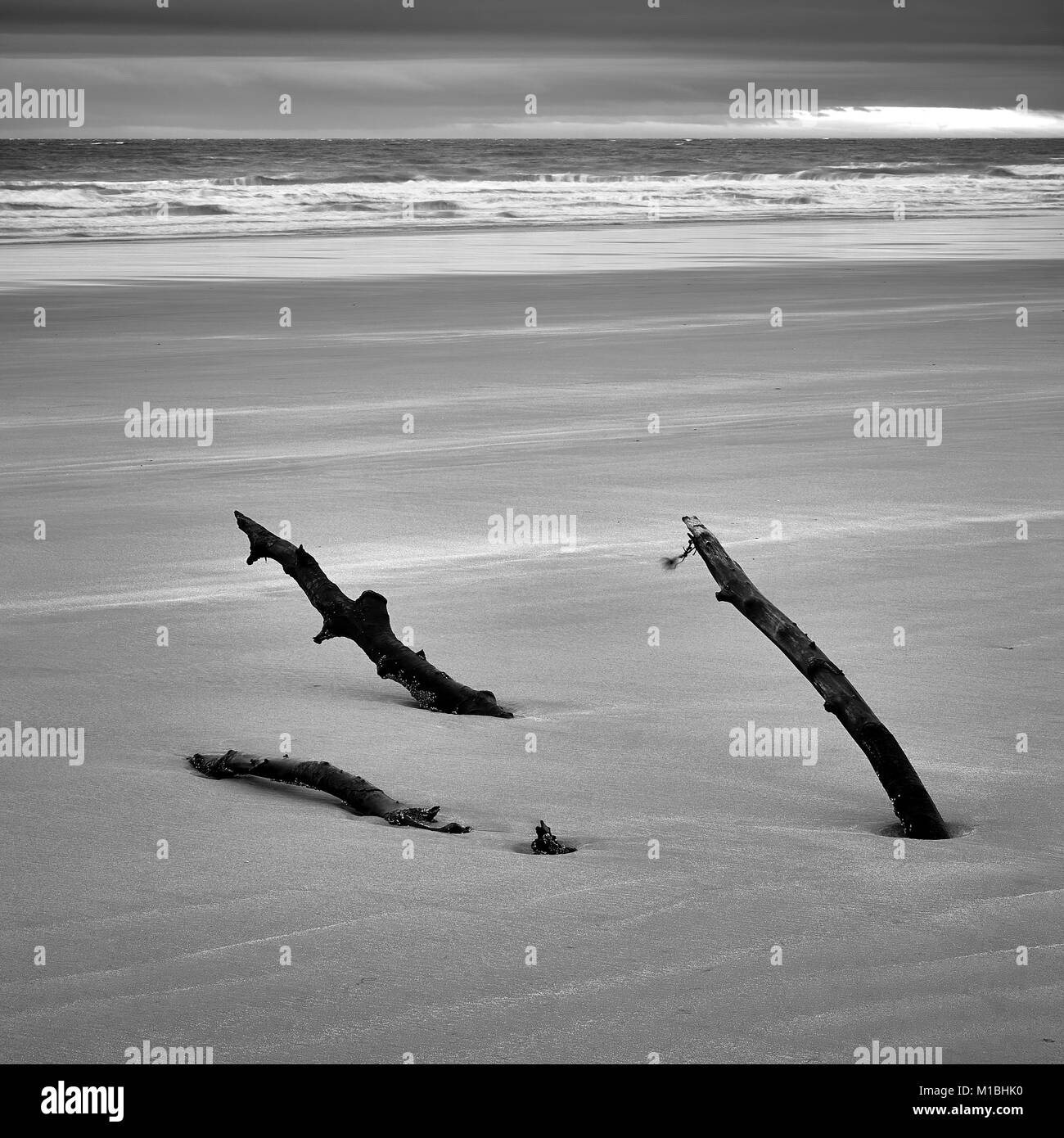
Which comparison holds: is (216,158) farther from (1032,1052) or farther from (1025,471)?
(1032,1052)

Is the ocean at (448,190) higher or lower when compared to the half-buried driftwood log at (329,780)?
higher

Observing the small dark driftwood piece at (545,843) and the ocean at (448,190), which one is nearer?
the small dark driftwood piece at (545,843)

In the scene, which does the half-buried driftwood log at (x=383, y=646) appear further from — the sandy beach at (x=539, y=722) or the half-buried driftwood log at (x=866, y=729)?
the half-buried driftwood log at (x=866, y=729)

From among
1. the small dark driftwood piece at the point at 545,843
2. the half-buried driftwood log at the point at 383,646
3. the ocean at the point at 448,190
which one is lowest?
the small dark driftwood piece at the point at 545,843

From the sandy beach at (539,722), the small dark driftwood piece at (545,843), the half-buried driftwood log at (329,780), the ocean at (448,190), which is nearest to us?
the sandy beach at (539,722)

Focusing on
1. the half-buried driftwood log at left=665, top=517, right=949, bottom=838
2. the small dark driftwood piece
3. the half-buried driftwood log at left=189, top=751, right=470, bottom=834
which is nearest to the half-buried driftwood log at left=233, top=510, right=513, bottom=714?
the half-buried driftwood log at left=189, top=751, right=470, bottom=834

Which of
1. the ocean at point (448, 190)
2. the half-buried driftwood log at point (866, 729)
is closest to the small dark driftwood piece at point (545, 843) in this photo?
the half-buried driftwood log at point (866, 729)

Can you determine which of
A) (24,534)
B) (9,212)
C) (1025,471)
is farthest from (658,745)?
(9,212)
